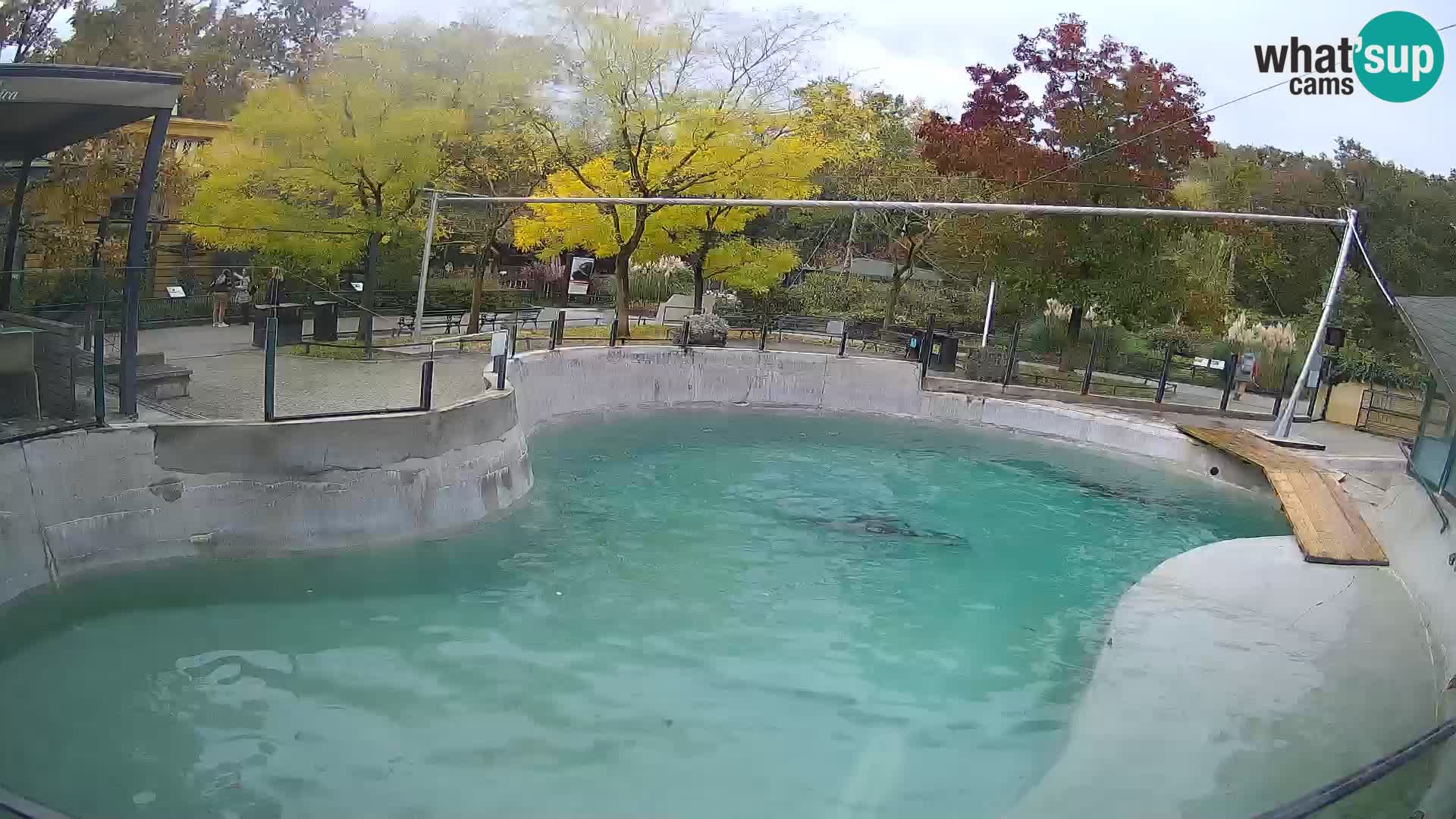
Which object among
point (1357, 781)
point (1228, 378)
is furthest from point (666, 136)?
point (1357, 781)

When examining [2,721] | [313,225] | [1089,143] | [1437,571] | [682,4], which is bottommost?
[2,721]

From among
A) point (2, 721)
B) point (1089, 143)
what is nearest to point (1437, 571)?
point (2, 721)

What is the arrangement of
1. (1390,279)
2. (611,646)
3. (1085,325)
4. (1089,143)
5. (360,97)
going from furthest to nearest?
(1390,279)
(1085,325)
(1089,143)
(360,97)
(611,646)

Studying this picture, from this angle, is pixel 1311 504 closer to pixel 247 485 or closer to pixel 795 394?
pixel 795 394

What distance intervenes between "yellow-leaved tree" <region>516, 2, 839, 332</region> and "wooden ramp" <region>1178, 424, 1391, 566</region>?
12.0 meters

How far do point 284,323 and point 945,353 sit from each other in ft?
52.4

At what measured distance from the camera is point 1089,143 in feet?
81.6

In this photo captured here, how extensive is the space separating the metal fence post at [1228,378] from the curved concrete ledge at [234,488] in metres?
16.1

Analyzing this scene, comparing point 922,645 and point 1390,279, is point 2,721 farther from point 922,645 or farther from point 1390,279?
point 1390,279

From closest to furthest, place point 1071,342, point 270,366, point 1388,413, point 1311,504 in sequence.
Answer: point 270,366
point 1311,504
point 1388,413
point 1071,342

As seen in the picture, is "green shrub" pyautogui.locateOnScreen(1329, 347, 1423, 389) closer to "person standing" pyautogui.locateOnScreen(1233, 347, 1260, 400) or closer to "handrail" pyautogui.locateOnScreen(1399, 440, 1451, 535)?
"person standing" pyautogui.locateOnScreen(1233, 347, 1260, 400)

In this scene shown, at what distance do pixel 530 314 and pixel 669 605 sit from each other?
13144 millimetres

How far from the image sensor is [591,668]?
9453mm

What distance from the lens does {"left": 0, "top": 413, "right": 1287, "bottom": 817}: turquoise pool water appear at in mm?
7426
